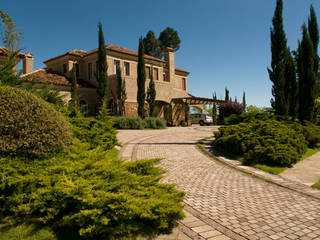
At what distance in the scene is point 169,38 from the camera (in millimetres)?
54281

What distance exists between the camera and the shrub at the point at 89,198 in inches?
104

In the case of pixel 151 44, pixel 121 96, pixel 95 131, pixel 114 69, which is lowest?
pixel 95 131

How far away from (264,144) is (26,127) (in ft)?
24.2

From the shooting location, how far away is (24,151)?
3650mm

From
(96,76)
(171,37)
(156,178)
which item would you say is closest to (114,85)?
(96,76)

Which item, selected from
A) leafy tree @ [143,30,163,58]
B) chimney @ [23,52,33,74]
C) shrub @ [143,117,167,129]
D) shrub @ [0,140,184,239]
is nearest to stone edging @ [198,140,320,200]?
shrub @ [0,140,184,239]

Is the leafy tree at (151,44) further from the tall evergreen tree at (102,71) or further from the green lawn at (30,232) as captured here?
the green lawn at (30,232)

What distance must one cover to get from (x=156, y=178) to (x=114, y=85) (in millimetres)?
21839

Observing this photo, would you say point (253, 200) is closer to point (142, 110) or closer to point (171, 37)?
point (142, 110)

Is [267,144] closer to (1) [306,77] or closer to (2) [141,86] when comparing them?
(1) [306,77]

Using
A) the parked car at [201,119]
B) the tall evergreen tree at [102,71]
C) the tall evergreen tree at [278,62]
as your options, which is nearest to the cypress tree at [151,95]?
the tall evergreen tree at [102,71]

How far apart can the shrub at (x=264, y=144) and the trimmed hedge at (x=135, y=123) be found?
11.5 meters

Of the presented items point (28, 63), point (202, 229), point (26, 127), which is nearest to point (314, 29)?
point (202, 229)

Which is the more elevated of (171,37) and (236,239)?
(171,37)
